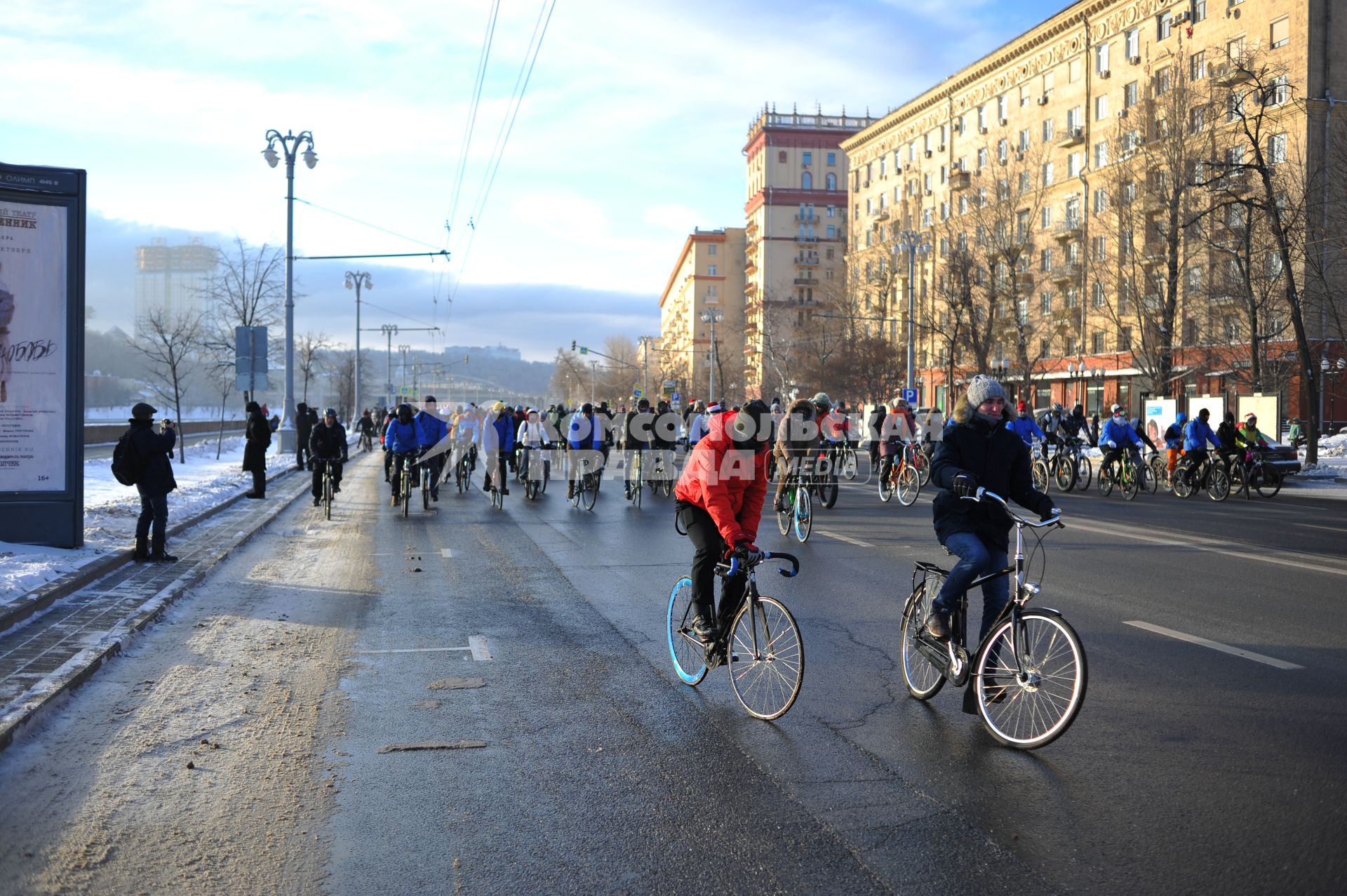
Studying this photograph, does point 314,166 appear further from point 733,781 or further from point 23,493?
point 733,781

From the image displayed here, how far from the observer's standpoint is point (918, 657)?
6.39 metres

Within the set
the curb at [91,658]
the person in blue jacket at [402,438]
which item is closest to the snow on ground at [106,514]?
the curb at [91,658]

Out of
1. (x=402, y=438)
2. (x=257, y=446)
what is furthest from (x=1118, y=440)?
(x=257, y=446)

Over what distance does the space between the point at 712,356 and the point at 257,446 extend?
71.8m

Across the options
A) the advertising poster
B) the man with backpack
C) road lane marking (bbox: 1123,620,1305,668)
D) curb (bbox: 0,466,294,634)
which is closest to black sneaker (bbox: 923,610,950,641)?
road lane marking (bbox: 1123,620,1305,668)

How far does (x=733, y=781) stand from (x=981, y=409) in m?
2.31

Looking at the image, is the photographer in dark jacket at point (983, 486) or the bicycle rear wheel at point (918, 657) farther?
the bicycle rear wheel at point (918, 657)

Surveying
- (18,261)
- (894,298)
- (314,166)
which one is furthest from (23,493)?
(894,298)

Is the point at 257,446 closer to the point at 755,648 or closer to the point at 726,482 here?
the point at 726,482

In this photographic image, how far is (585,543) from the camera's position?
14406 mm

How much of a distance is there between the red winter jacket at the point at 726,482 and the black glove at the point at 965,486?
3.26ft

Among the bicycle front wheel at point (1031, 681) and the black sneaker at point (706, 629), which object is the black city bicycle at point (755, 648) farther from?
the bicycle front wheel at point (1031, 681)

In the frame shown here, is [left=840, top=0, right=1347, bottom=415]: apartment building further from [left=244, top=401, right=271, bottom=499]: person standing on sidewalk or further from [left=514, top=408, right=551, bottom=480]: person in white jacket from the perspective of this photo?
[left=244, top=401, right=271, bottom=499]: person standing on sidewalk

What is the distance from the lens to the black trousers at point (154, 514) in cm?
1192
